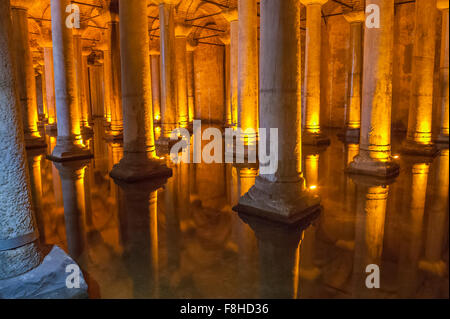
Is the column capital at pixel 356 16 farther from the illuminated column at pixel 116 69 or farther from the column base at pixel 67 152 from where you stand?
the column base at pixel 67 152

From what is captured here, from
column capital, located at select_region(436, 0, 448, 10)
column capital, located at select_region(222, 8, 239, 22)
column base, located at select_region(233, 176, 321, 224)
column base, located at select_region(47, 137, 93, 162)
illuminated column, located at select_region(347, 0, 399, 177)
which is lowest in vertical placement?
column base, located at select_region(233, 176, 321, 224)

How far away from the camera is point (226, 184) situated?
7367 millimetres

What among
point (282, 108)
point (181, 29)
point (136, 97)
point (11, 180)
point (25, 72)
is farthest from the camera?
point (181, 29)

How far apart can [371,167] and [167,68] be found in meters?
8.23

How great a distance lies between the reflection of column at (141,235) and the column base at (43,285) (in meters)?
0.55

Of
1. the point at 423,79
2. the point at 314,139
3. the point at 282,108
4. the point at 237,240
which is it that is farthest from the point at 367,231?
the point at 314,139

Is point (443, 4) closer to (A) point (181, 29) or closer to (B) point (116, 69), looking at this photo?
(A) point (181, 29)

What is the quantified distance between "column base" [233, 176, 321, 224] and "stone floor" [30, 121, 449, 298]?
9.1 inches

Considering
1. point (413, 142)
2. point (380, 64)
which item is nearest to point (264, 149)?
point (380, 64)

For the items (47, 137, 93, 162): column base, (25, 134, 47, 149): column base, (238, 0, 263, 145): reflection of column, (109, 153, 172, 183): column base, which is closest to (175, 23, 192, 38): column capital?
(238, 0, 263, 145): reflection of column

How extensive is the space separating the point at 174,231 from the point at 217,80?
855 inches

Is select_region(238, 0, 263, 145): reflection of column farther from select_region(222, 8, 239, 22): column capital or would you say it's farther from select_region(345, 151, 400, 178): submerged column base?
select_region(345, 151, 400, 178): submerged column base

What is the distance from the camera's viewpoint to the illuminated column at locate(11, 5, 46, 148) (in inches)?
486

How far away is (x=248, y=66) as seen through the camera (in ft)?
33.9
